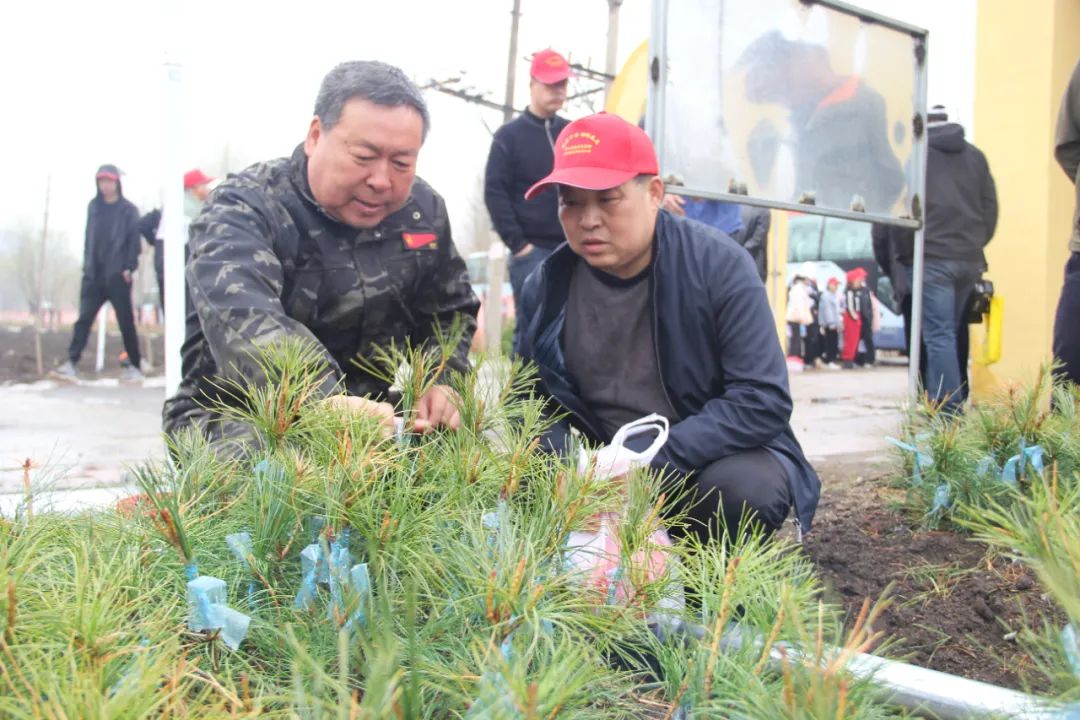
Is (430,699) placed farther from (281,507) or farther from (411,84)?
(411,84)

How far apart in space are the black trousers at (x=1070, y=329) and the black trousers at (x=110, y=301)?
8.08m

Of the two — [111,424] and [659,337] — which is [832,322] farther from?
[659,337]

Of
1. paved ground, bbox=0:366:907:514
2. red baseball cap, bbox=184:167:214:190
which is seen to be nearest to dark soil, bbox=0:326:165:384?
paved ground, bbox=0:366:907:514

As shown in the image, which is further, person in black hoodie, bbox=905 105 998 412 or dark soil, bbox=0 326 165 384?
dark soil, bbox=0 326 165 384

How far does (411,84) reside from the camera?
2.08m

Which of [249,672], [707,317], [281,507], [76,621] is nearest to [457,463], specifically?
[281,507]

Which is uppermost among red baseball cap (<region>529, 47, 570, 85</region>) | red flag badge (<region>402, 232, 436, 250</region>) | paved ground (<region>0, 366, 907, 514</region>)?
red baseball cap (<region>529, 47, 570, 85</region>)

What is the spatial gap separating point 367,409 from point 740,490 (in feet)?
3.27

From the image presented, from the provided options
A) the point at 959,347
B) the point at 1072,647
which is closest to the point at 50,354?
the point at 959,347

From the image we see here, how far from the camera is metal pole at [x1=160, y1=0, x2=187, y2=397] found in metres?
2.97

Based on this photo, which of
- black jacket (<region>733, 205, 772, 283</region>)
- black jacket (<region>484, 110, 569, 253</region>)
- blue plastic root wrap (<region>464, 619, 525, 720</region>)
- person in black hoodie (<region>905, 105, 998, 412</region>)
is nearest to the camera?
blue plastic root wrap (<region>464, 619, 525, 720</region>)

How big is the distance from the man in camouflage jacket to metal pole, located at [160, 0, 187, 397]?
691 millimetres

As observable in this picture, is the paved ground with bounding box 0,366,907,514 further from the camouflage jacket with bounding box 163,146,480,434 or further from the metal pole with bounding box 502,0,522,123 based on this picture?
the metal pole with bounding box 502,0,522,123

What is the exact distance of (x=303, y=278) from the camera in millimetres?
2178
